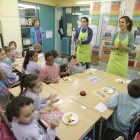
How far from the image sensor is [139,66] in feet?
13.5

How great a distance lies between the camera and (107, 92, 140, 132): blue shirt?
1.42 meters

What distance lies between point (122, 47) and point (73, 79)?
1206 millimetres

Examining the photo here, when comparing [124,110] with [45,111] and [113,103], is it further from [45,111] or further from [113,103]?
[45,111]

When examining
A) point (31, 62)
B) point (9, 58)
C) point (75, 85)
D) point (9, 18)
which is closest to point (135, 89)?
point (75, 85)

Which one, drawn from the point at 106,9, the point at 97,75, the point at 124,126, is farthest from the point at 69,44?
the point at 124,126

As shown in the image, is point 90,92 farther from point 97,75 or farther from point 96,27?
point 96,27

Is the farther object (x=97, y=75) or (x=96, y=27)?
(x=96, y=27)

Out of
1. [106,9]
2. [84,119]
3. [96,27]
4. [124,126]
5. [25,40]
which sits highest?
[106,9]

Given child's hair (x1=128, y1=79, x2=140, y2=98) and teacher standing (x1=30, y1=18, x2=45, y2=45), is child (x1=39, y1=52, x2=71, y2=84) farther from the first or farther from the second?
teacher standing (x1=30, y1=18, x2=45, y2=45)

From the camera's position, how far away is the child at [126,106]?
1414 mm

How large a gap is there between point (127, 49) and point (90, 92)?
1.29m

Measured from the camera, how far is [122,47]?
2.44 m

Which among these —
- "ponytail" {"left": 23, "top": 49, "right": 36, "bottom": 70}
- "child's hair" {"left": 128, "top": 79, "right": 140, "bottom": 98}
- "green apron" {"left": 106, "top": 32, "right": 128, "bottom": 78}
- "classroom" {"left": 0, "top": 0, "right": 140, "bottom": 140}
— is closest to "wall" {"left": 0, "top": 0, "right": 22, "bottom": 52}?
"classroom" {"left": 0, "top": 0, "right": 140, "bottom": 140}

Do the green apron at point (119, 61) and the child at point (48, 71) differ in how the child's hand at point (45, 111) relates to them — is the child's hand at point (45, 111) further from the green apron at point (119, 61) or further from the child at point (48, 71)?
the green apron at point (119, 61)
